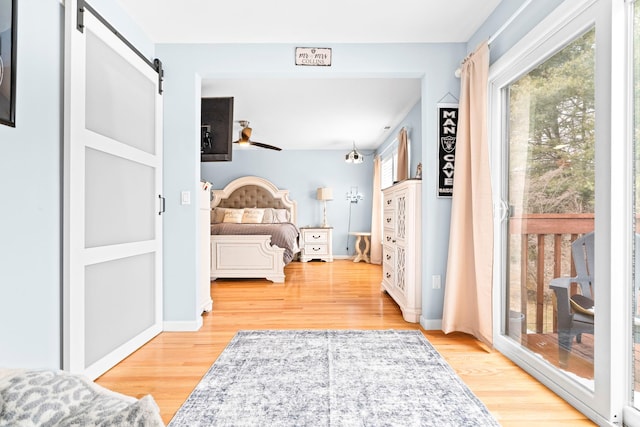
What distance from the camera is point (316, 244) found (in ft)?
23.5

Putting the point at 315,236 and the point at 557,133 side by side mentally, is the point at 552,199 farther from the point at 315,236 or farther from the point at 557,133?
the point at 315,236

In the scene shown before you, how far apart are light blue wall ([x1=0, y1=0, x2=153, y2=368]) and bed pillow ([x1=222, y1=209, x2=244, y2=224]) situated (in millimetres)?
4934

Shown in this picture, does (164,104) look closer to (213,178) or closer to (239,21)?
(239,21)

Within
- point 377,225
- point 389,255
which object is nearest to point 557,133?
point 389,255

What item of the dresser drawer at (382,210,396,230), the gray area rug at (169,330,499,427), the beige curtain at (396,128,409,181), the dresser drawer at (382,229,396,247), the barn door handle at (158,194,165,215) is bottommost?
the gray area rug at (169,330,499,427)

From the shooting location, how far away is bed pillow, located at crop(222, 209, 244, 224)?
675cm

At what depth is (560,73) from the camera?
1952mm

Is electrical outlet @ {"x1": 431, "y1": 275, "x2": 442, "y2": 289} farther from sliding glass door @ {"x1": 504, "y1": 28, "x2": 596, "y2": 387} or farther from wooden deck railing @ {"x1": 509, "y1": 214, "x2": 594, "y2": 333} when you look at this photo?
wooden deck railing @ {"x1": 509, "y1": 214, "x2": 594, "y2": 333}

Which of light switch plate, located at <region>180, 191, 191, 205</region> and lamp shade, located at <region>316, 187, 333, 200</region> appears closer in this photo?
light switch plate, located at <region>180, 191, 191, 205</region>

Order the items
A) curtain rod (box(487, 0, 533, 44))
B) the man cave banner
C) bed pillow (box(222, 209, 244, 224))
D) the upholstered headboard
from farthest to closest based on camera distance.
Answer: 1. the upholstered headboard
2. bed pillow (box(222, 209, 244, 224))
3. the man cave banner
4. curtain rod (box(487, 0, 533, 44))

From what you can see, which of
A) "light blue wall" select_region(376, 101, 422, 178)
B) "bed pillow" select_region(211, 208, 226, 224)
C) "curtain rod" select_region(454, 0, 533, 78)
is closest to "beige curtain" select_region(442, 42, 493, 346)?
"curtain rod" select_region(454, 0, 533, 78)

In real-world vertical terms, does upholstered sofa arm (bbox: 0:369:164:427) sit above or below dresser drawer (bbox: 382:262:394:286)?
above

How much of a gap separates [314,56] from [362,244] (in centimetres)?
489

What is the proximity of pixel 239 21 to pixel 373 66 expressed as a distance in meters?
1.12
